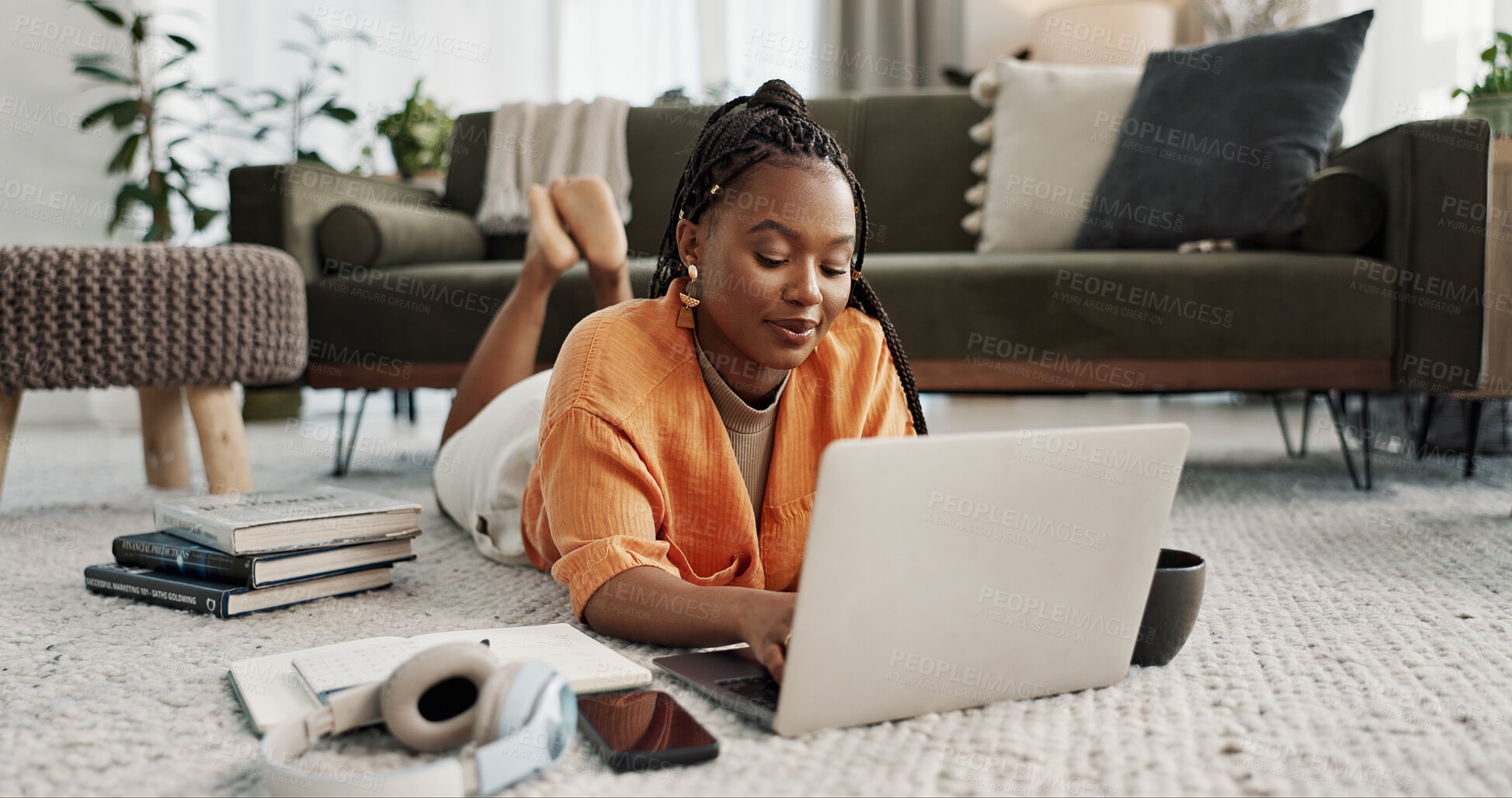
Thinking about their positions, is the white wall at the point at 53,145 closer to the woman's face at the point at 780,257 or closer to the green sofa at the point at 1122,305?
the green sofa at the point at 1122,305

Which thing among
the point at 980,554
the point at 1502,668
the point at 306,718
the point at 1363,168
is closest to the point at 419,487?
the point at 306,718

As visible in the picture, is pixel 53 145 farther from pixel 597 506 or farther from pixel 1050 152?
pixel 597 506

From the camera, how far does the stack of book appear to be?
1.03 meters

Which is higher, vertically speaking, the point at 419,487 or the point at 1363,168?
the point at 1363,168

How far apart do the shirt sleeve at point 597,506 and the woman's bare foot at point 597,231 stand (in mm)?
744

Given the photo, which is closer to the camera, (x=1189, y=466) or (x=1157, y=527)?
(x=1157, y=527)

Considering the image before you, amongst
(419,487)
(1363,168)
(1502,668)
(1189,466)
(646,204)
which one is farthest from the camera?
(646,204)

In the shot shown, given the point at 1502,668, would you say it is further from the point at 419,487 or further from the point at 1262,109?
the point at 419,487

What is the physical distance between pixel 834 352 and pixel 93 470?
1875 mm

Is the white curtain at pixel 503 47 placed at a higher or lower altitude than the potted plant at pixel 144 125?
higher

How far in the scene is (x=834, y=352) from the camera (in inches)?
39.4

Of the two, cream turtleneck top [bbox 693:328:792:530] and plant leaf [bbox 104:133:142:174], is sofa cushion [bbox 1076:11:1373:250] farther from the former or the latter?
plant leaf [bbox 104:133:142:174]

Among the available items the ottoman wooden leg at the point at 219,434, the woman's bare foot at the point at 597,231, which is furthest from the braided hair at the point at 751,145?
the ottoman wooden leg at the point at 219,434

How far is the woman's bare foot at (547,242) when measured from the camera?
159 cm
